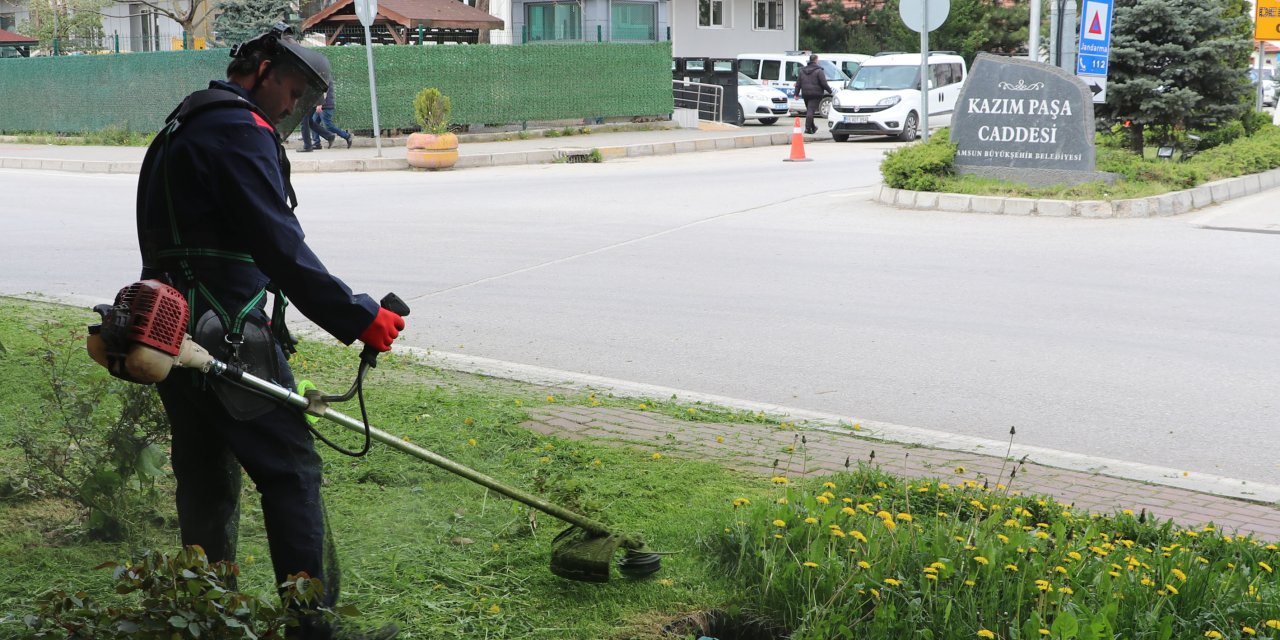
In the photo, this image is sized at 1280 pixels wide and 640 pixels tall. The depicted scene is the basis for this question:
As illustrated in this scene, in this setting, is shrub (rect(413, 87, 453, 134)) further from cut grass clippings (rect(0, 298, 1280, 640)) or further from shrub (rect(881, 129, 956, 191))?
cut grass clippings (rect(0, 298, 1280, 640))

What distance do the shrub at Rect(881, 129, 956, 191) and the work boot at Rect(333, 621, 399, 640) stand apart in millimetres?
12292

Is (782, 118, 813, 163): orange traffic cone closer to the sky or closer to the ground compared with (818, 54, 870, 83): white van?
closer to the ground

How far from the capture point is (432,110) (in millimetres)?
21562

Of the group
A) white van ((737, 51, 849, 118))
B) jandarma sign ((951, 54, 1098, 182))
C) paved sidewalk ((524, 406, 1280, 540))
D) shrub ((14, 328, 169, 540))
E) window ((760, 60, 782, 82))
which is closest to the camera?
shrub ((14, 328, 169, 540))

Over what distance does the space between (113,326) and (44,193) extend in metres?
15.7

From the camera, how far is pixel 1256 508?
4.94 metres

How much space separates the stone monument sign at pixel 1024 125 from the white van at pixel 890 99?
1137 cm

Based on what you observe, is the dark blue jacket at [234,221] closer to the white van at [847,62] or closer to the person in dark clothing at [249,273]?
the person in dark clothing at [249,273]

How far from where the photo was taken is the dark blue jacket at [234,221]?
305cm

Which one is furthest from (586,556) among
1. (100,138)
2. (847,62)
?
(847,62)

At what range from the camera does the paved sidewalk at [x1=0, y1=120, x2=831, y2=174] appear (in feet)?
70.2

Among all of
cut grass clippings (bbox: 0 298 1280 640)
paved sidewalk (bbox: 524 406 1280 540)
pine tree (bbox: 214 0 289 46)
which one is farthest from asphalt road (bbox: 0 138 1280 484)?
pine tree (bbox: 214 0 289 46)

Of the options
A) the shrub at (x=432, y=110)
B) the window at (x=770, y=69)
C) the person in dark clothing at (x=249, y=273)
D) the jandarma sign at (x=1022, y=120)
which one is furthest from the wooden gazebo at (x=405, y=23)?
the person in dark clothing at (x=249, y=273)

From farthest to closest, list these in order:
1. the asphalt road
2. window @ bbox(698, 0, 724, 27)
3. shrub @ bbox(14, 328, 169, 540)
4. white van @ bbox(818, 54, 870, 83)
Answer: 1. window @ bbox(698, 0, 724, 27)
2. white van @ bbox(818, 54, 870, 83)
3. the asphalt road
4. shrub @ bbox(14, 328, 169, 540)
